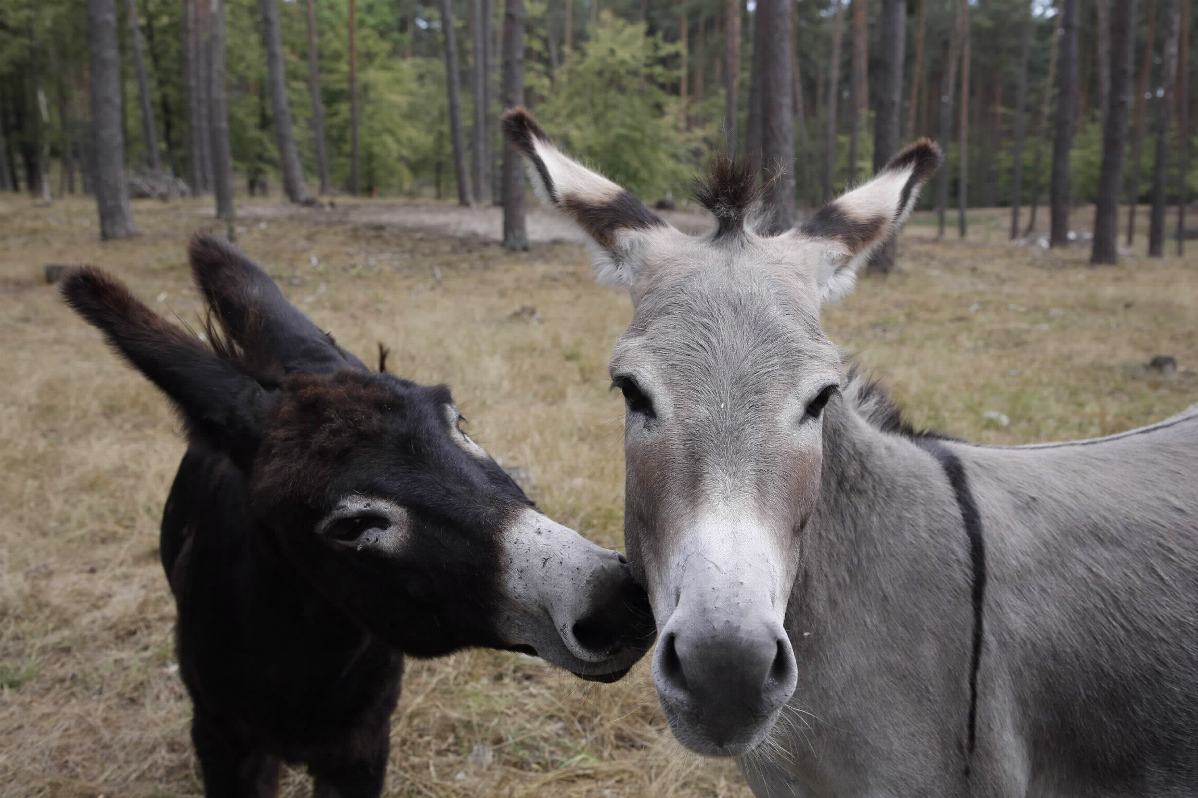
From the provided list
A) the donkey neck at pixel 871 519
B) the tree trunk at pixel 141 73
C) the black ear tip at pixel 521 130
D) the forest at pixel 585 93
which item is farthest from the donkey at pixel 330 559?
the tree trunk at pixel 141 73

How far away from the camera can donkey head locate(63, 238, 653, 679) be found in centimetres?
183


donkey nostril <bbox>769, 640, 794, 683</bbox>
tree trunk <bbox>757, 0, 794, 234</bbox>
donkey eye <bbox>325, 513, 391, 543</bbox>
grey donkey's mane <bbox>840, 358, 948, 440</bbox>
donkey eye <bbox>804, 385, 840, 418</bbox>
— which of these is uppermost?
tree trunk <bbox>757, 0, 794, 234</bbox>

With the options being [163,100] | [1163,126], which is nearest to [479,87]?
[163,100]

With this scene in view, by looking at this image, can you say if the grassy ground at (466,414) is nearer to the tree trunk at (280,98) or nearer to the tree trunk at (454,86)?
the tree trunk at (280,98)

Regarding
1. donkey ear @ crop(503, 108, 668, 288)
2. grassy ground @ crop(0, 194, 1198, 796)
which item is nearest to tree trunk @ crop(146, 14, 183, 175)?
grassy ground @ crop(0, 194, 1198, 796)

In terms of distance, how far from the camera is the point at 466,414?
21.9 feet

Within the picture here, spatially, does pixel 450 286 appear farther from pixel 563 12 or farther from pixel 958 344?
pixel 563 12

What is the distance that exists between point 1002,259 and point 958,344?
12.0m

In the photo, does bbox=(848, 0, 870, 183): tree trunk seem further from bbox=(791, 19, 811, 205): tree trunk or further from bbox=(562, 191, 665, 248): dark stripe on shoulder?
bbox=(562, 191, 665, 248): dark stripe on shoulder

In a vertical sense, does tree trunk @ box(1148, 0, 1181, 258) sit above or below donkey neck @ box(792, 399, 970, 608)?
above

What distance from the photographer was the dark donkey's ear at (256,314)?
2.58 meters

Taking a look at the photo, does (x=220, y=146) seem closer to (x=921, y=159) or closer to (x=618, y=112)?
(x=618, y=112)

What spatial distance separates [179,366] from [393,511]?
0.77 m

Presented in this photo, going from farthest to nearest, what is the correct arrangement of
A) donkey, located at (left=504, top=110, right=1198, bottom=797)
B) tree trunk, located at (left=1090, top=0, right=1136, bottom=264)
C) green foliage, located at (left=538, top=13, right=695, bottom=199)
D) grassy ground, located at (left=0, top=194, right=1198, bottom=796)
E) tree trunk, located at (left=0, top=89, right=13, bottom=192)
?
tree trunk, located at (left=0, top=89, right=13, bottom=192), green foliage, located at (left=538, top=13, right=695, bottom=199), tree trunk, located at (left=1090, top=0, right=1136, bottom=264), grassy ground, located at (left=0, top=194, right=1198, bottom=796), donkey, located at (left=504, top=110, right=1198, bottom=797)
